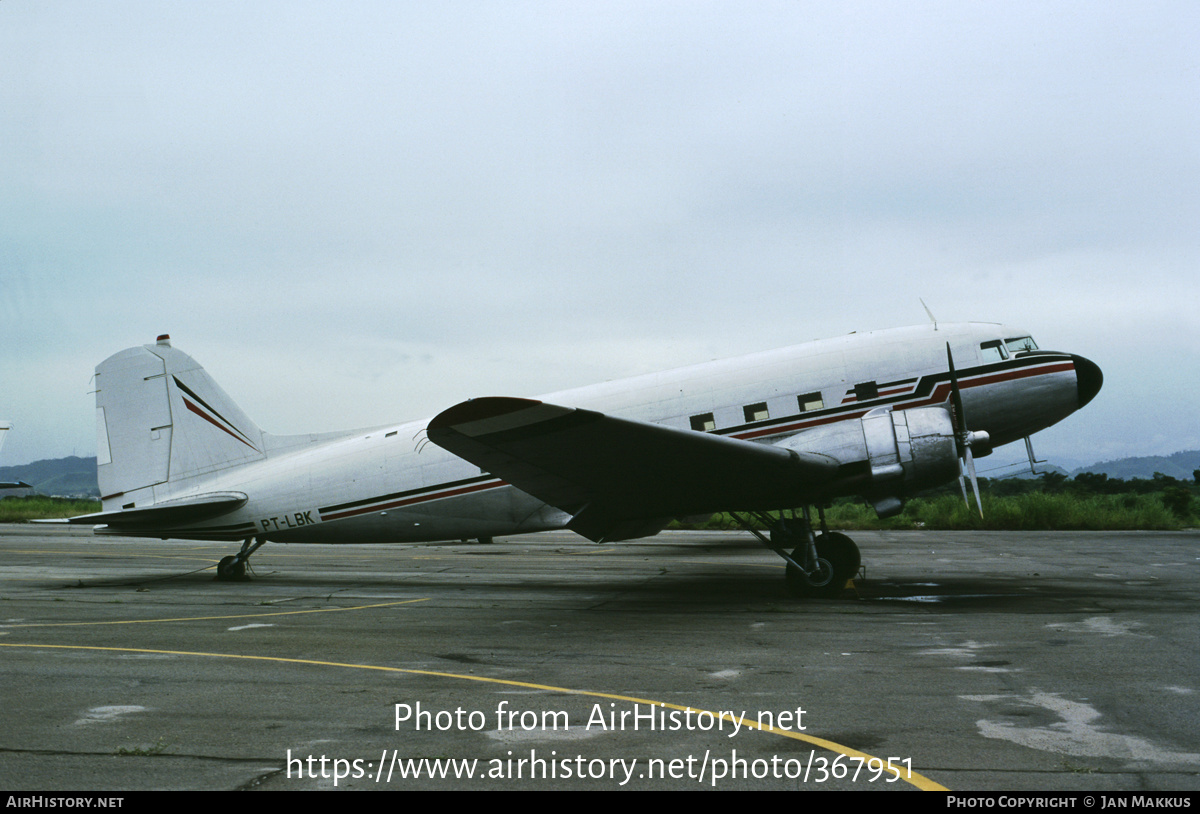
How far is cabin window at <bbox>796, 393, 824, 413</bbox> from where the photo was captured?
13594 mm

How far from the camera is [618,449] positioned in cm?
1066

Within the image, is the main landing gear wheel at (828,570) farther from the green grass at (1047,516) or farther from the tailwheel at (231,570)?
the green grass at (1047,516)

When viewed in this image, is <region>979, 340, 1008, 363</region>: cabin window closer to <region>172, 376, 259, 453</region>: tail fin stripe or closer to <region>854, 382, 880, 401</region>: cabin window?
<region>854, 382, 880, 401</region>: cabin window

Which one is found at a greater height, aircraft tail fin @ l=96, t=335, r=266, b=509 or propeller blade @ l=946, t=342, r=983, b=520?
aircraft tail fin @ l=96, t=335, r=266, b=509

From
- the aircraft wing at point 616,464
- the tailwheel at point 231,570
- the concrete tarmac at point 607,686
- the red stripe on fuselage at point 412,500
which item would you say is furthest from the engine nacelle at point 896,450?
the tailwheel at point 231,570

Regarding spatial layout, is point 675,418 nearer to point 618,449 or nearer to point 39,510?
point 618,449

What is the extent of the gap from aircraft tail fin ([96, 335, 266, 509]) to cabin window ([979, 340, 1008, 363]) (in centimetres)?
1431

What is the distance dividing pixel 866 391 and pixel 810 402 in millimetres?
924

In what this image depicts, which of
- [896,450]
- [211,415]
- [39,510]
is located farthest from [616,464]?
[39,510]

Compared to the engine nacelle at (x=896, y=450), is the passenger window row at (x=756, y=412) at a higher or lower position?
higher

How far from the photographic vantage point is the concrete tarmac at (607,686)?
16.5 feet

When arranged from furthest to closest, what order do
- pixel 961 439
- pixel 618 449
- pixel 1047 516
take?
pixel 1047 516 < pixel 961 439 < pixel 618 449

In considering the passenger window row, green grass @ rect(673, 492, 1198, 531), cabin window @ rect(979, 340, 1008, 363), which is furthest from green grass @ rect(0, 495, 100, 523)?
cabin window @ rect(979, 340, 1008, 363)

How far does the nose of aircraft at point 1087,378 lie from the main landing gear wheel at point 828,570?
192 inches
